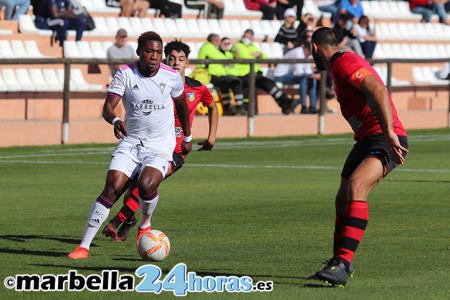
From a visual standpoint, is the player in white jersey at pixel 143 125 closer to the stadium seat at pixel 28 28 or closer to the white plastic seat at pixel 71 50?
the white plastic seat at pixel 71 50

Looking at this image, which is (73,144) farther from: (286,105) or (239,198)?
(239,198)

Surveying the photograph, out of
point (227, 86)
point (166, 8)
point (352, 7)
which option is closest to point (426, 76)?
point (352, 7)

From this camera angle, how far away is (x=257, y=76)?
27.2 meters

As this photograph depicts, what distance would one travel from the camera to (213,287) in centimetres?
938

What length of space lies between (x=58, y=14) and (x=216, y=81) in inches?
153

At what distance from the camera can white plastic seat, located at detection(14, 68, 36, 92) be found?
2441cm

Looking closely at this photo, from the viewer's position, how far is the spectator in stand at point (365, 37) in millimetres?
32594

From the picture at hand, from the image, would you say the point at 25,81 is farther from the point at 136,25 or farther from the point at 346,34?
the point at 346,34

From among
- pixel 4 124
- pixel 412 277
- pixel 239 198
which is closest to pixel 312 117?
pixel 4 124

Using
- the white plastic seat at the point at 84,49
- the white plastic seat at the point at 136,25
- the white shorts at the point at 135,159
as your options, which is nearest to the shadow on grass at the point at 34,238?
the white shorts at the point at 135,159

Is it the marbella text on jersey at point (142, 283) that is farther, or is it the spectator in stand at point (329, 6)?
the spectator in stand at point (329, 6)

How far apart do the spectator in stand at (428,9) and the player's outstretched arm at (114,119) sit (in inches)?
1136

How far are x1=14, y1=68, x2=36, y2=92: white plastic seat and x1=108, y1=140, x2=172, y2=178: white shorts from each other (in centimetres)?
1325

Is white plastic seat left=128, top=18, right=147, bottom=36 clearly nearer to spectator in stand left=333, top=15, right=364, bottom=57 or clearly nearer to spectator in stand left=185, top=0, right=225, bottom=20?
spectator in stand left=185, top=0, right=225, bottom=20
